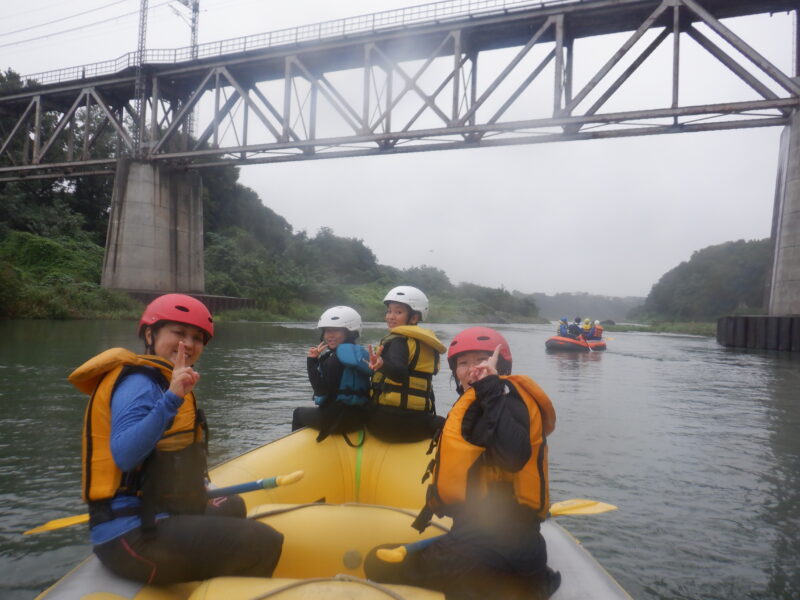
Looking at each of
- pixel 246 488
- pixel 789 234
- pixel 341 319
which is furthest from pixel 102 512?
pixel 789 234

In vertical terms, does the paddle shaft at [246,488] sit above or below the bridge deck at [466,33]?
below

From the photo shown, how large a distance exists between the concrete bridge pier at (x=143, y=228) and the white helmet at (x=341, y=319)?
2242cm

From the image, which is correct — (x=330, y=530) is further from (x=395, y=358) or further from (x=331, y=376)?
(x=331, y=376)

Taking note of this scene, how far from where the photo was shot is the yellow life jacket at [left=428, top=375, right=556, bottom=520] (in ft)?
7.37

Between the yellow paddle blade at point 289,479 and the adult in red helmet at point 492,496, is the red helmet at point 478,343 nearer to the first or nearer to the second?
the adult in red helmet at point 492,496

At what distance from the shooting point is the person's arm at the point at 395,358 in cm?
408

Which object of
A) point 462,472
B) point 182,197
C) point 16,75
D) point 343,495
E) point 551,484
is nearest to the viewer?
point 462,472

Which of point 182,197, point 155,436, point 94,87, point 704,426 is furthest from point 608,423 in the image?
point 94,87

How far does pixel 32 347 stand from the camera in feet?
44.3

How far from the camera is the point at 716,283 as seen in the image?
86.8 m

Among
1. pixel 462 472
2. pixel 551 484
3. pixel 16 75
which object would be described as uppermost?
pixel 16 75

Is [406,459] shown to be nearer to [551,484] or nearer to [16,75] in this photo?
[551,484]

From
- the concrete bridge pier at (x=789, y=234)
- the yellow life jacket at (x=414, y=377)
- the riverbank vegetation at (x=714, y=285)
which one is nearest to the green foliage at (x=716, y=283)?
the riverbank vegetation at (x=714, y=285)

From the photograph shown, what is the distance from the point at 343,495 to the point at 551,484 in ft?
7.91
